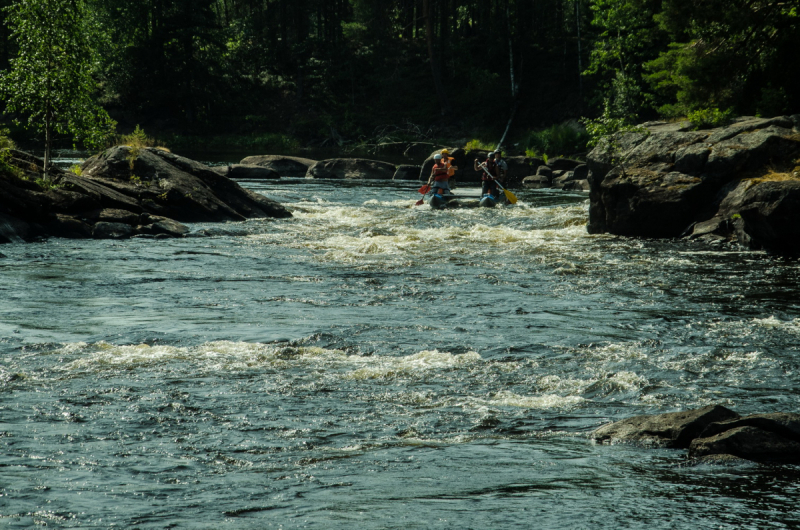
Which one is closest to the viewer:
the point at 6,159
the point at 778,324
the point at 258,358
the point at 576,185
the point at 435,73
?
the point at 258,358

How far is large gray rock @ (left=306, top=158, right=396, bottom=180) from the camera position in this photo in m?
36.5

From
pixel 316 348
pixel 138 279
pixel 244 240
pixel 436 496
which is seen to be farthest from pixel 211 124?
pixel 436 496

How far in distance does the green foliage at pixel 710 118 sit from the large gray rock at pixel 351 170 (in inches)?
712

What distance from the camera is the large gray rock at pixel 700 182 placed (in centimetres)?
1545

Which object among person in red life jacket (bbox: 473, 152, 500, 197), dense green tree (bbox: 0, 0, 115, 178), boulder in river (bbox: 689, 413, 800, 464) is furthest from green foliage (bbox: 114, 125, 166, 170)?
boulder in river (bbox: 689, 413, 800, 464)

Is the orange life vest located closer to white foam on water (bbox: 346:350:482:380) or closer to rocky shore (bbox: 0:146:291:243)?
rocky shore (bbox: 0:146:291:243)

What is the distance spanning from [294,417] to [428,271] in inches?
316

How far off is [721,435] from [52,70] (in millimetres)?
18810

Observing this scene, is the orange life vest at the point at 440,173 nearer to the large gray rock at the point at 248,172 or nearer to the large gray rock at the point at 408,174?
the large gray rock at the point at 408,174

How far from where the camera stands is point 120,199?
1977cm

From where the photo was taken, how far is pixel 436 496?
5.01m

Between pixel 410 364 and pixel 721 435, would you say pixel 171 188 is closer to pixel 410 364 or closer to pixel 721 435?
pixel 410 364

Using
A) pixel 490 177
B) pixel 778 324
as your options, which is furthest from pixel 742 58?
pixel 778 324

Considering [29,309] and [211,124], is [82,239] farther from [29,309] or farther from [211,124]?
[211,124]
